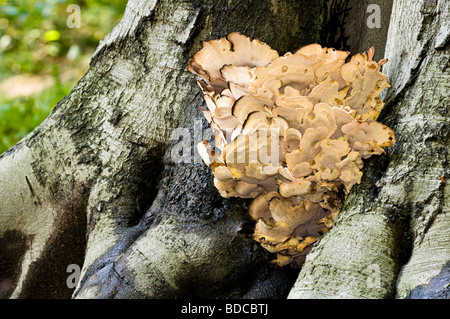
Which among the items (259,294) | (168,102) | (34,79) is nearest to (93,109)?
(168,102)

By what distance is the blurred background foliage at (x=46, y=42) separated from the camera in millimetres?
7211

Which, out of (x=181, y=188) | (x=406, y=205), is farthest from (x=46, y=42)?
(x=406, y=205)

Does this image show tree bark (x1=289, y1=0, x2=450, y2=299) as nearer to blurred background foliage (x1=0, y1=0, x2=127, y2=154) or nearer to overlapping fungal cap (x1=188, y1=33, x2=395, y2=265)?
overlapping fungal cap (x1=188, y1=33, x2=395, y2=265)

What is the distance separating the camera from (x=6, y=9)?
604 cm

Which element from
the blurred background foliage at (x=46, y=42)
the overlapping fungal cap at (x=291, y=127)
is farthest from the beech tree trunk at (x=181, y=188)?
the blurred background foliage at (x=46, y=42)

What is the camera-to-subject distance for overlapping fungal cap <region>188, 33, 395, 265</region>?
70.9 inches

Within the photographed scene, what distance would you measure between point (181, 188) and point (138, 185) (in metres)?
0.24

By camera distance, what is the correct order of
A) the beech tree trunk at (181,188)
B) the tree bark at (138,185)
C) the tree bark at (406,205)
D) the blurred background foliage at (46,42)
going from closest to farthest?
the tree bark at (406,205), the beech tree trunk at (181,188), the tree bark at (138,185), the blurred background foliage at (46,42)

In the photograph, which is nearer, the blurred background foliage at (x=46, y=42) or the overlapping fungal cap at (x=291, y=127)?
the overlapping fungal cap at (x=291, y=127)

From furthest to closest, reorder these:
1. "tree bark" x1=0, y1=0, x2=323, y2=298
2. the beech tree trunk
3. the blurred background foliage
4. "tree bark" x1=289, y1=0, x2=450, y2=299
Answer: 1. the blurred background foliage
2. "tree bark" x1=0, y1=0, x2=323, y2=298
3. the beech tree trunk
4. "tree bark" x1=289, y1=0, x2=450, y2=299

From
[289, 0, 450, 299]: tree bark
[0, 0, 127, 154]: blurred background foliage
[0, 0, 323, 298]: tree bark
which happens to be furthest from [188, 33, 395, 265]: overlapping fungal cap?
[0, 0, 127, 154]: blurred background foliage

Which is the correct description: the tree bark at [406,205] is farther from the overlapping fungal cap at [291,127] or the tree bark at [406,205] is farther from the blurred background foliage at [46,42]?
the blurred background foliage at [46,42]

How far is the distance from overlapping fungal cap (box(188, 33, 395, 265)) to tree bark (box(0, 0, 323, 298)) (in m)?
0.25

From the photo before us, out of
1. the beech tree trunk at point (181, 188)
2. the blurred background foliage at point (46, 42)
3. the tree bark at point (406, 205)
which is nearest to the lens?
the tree bark at point (406, 205)
